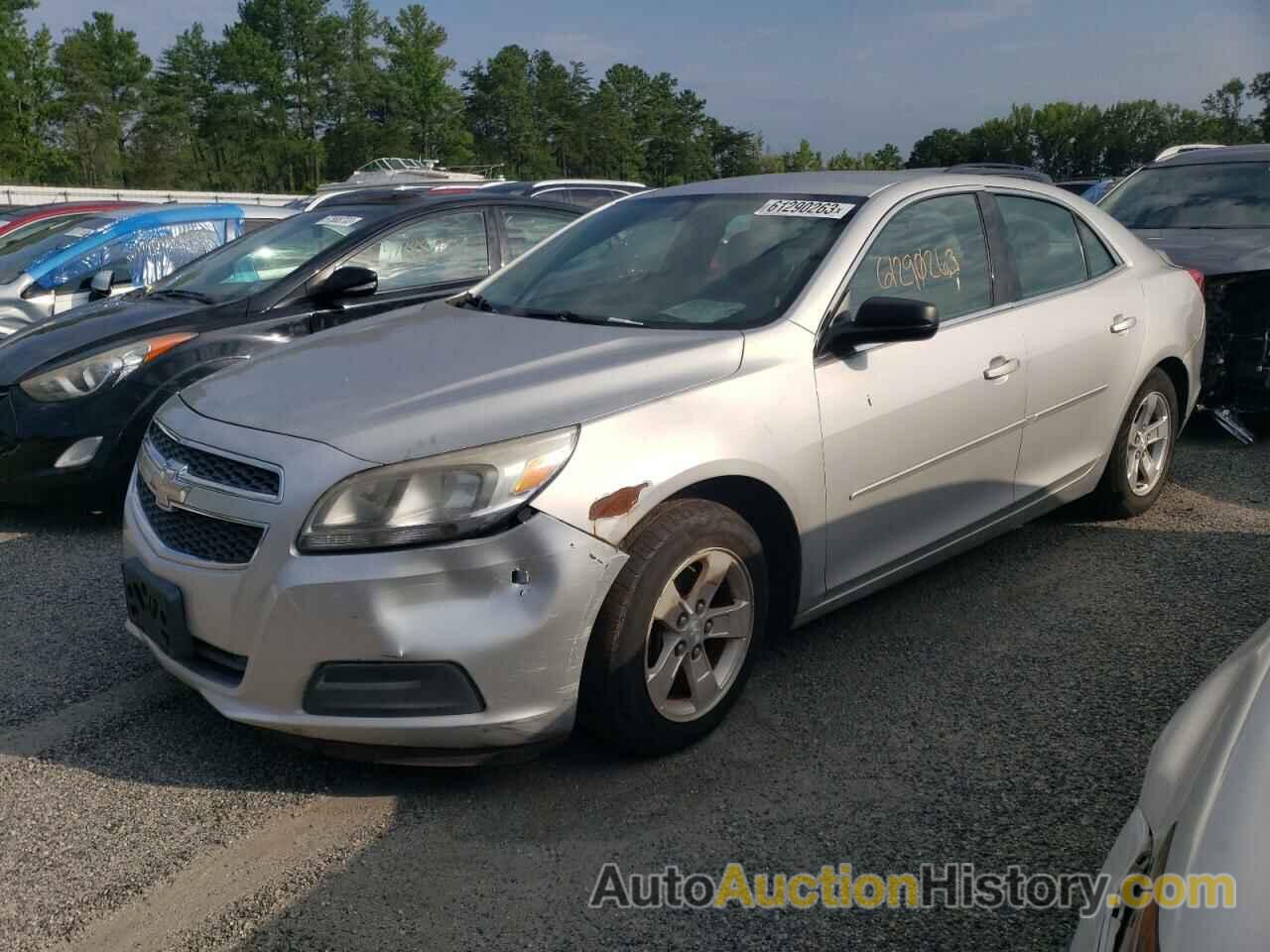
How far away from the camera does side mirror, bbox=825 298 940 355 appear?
3410 mm

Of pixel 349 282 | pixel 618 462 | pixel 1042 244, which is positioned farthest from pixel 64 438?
pixel 1042 244

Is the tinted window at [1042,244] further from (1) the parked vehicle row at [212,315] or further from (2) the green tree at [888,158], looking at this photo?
(2) the green tree at [888,158]

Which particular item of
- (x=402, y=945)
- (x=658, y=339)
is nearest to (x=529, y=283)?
(x=658, y=339)

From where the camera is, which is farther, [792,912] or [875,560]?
[875,560]

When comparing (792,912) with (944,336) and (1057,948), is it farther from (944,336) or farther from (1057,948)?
(944,336)

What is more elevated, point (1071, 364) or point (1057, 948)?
point (1071, 364)

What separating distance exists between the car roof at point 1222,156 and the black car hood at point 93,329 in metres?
6.41

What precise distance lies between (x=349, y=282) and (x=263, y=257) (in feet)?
3.19

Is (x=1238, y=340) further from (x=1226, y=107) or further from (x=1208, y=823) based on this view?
(x=1226, y=107)

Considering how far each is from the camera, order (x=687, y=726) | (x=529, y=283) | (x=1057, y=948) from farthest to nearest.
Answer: (x=529, y=283) → (x=687, y=726) → (x=1057, y=948)

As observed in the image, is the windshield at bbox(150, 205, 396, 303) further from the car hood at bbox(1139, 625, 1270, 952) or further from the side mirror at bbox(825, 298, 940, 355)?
the car hood at bbox(1139, 625, 1270, 952)

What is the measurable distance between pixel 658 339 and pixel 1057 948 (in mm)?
1917

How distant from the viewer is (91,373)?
5.25 metres

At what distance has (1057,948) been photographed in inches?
94.3
